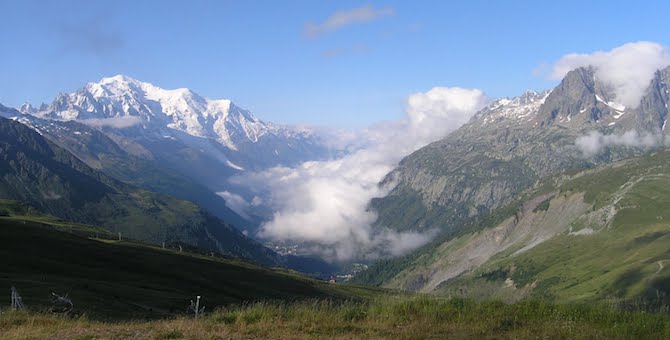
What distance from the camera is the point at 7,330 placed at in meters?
19.9

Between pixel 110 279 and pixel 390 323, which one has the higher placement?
pixel 390 323

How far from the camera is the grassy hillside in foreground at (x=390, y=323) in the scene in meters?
19.2

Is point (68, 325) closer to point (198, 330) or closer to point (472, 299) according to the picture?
point (198, 330)

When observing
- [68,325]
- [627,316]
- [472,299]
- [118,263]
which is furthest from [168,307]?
[118,263]

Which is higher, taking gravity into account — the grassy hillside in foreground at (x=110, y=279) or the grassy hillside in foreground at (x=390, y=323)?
the grassy hillside in foreground at (x=390, y=323)

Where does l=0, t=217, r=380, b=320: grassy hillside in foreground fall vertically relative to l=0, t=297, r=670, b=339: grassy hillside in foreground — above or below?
below

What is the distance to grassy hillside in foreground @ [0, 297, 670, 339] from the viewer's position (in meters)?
19.2

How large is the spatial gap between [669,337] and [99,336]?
18.2 meters

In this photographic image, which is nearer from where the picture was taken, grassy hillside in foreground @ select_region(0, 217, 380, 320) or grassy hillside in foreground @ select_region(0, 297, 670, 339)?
grassy hillside in foreground @ select_region(0, 297, 670, 339)

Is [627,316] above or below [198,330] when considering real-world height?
above

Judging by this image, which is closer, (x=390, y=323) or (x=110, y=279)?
(x=390, y=323)

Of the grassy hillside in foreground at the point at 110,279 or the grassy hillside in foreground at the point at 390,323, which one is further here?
the grassy hillside in foreground at the point at 110,279

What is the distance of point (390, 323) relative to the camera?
2091 cm

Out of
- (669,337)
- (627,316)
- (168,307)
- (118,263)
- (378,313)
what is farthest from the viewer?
(118,263)
